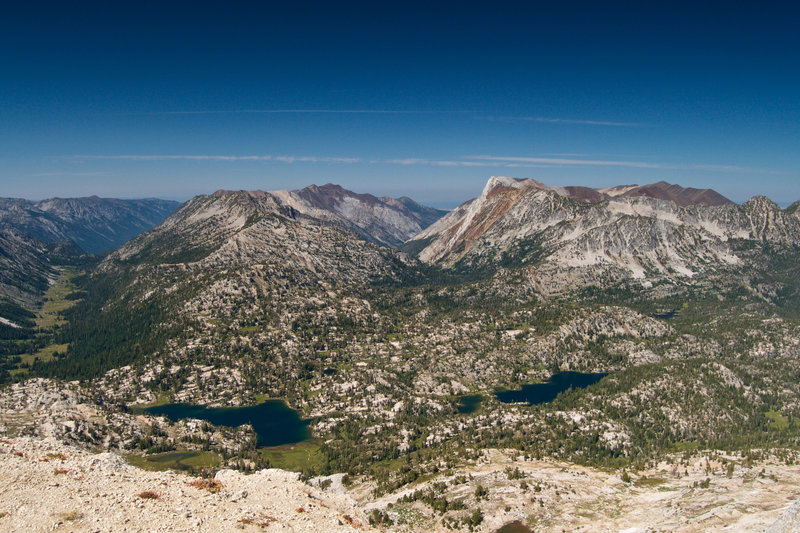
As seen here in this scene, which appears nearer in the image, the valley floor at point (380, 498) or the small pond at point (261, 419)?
the valley floor at point (380, 498)

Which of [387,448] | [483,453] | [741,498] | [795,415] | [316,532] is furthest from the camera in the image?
[795,415]

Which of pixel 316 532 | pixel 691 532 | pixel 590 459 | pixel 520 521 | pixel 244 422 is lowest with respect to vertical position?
pixel 244 422

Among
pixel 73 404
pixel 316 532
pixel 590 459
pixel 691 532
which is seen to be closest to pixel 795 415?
pixel 590 459

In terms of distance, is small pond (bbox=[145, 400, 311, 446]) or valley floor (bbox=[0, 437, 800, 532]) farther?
small pond (bbox=[145, 400, 311, 446])

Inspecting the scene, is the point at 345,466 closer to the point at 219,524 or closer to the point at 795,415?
the point at 219,524

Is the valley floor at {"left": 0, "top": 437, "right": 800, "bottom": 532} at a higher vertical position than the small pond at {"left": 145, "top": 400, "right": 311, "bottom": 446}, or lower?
higher
